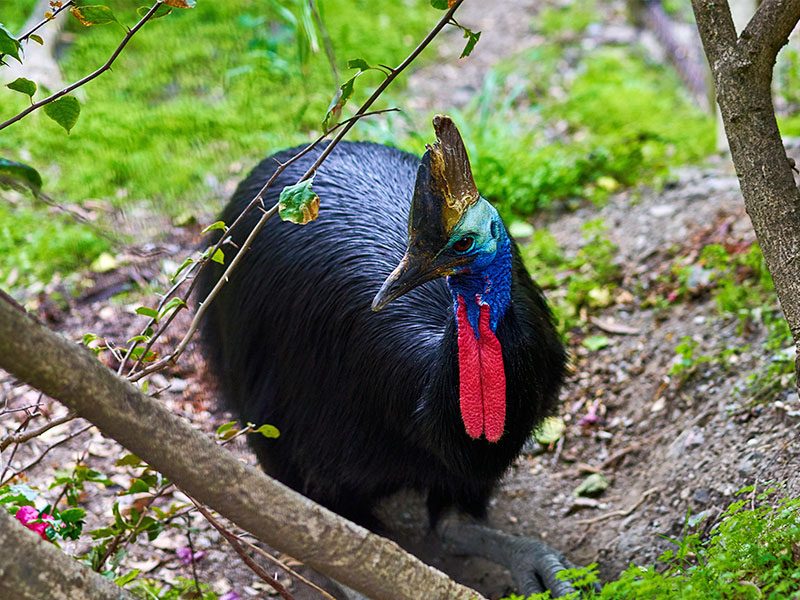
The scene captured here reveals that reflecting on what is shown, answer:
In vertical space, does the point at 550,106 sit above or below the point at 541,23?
below

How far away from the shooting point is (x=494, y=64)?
6.50m

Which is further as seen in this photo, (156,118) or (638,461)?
(156,118)

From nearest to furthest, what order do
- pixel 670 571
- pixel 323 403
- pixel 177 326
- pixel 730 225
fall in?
pixel 670 571 < pixel 323 403 < pixel 730 225 < pixel 177 326

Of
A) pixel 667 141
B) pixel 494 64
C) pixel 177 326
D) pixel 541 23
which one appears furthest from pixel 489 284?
pixel 541 23

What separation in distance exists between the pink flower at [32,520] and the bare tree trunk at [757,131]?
159cm

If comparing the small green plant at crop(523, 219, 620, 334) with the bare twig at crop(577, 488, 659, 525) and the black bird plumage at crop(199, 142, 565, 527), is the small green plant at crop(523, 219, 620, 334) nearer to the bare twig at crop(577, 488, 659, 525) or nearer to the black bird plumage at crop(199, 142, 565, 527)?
the bare twig at crop(577, 488, 659, 525)

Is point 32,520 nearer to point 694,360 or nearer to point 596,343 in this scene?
point 694,360

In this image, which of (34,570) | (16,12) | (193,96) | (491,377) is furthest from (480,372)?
(16,12)

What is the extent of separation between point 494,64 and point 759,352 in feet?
12.1

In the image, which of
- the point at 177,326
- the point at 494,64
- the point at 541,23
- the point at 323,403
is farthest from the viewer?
the point at 541,23

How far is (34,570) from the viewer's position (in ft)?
5.10

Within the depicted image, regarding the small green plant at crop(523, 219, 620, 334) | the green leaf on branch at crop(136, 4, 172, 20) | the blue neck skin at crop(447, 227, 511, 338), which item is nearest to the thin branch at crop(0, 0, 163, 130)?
the green leaf on branch at crop(136, 4, 172, 20)

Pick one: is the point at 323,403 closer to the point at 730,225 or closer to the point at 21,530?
the point at 21,530

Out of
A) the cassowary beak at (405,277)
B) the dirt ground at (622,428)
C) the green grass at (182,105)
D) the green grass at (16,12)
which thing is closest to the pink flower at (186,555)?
the dirt ground at (622,428)
